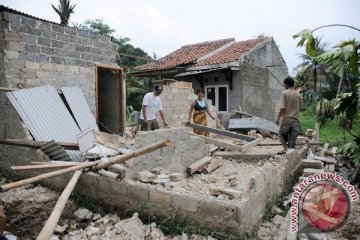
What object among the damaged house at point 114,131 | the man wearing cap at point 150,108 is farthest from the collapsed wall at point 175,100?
the man wearing cap at point 150,108

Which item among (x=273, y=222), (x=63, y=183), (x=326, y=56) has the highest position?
(x=326, y=56)

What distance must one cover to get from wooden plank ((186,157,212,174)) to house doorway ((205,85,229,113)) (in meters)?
7.97

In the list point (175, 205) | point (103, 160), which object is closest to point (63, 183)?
point (103, 160)

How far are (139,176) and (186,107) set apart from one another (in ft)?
20.1

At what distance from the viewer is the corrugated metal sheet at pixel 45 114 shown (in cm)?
595

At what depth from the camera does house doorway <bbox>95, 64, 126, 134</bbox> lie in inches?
344

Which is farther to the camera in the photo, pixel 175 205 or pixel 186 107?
pixel 186 107

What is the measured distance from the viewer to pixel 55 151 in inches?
204

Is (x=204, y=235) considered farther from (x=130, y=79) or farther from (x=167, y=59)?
(x=130, y=79)

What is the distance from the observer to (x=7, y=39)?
6.18 meters

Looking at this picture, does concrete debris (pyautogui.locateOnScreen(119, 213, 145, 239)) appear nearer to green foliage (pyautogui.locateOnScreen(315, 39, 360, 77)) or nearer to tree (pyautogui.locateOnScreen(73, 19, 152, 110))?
green foliage (pyautogui.locateOnScreen(315, 39, 360, 77))

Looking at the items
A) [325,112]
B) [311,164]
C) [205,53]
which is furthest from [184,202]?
[205,53]

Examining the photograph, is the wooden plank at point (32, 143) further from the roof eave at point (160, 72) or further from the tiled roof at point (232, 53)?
the roof eave at point (160, 72)

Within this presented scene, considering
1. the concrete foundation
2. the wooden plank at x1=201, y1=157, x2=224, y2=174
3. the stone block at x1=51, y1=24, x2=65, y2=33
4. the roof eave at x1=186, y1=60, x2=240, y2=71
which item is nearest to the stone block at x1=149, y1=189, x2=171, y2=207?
the concrete foundation
